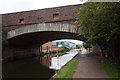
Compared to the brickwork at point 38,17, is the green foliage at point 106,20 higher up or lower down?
lower down

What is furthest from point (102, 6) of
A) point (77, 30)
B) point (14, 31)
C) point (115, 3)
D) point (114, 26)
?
point (14, 31)

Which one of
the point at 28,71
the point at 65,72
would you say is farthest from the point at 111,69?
the point at 28,71

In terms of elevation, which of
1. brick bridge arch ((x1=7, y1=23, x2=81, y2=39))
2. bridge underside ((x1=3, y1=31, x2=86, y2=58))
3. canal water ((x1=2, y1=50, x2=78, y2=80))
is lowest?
canal water ((x1=2, y1=50, x2=78, y2=80))

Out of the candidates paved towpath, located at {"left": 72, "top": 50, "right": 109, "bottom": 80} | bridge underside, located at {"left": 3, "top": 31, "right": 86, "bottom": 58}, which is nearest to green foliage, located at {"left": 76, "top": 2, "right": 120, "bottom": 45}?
paved towpath, located at {"left": 72, "top": 50, "right": 109, "bottom": 80}

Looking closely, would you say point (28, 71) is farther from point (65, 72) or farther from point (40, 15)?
point (40, 15)

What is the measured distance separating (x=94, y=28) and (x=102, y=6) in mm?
1291

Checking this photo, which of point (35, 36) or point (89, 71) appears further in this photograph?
point (35, 36)

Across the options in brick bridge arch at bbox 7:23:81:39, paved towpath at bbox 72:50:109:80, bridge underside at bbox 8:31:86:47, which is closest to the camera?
paved towpath at bbox 72:50:109:80

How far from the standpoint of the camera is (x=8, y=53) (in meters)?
18.8

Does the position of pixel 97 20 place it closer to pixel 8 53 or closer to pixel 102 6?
pixel 102 6

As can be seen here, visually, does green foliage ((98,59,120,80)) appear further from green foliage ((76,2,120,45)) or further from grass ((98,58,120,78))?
green foliage ((76,2,120,45))

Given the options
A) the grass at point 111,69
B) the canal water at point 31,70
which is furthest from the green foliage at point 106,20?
the canal water at point 31,70

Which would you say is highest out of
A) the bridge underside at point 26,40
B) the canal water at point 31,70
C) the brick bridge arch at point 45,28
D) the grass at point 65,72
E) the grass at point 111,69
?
the brick bridge arch at point 45,28

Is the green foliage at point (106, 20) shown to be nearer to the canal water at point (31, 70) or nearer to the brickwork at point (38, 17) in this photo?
the canal water at point (31, 70)
